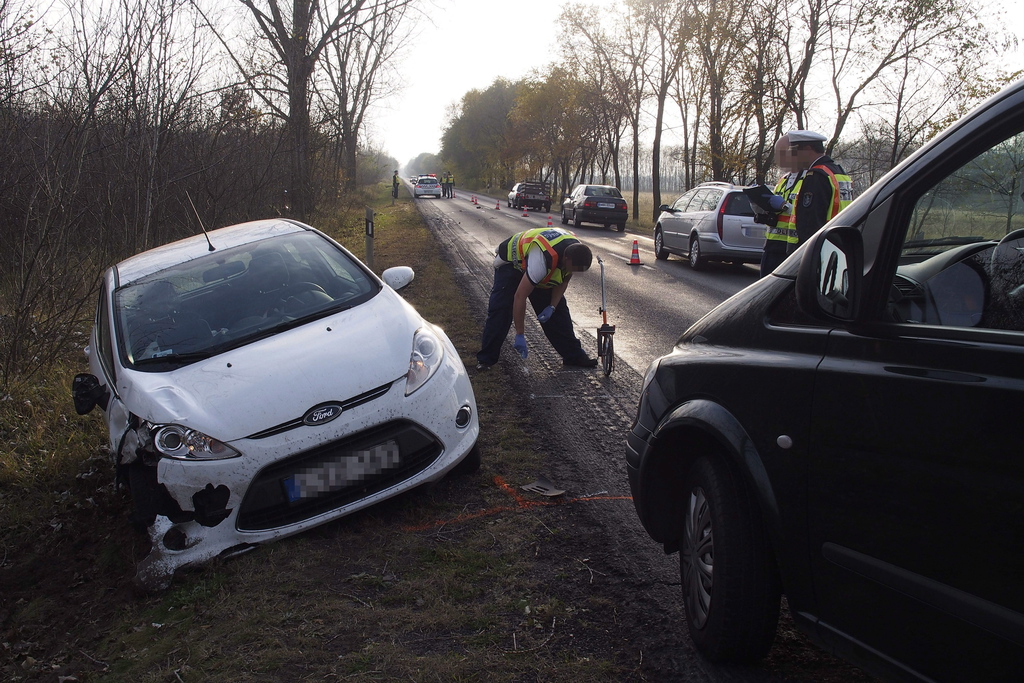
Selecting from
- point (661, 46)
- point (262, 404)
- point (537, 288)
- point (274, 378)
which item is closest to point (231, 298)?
point (274, 378)

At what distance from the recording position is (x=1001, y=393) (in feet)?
5.23

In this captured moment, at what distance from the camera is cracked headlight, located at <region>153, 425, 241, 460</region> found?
Result: 3.55 meters

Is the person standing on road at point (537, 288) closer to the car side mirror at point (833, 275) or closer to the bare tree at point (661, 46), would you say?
the car side mirror at point (833, 275)

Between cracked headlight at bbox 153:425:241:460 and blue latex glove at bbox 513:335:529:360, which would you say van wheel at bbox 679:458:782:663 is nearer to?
cracked headlight at bbox 153:425:241:460

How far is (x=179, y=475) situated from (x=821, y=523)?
2803 mm

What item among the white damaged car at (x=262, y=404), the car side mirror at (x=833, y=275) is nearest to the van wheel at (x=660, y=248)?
the white damaged car at (x=262, y=404)

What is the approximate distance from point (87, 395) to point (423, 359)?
1965 millimetres

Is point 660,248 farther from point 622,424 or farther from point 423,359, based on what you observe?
point 423,359

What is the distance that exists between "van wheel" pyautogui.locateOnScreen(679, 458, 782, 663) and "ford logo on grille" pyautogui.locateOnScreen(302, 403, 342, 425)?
6.00 feet

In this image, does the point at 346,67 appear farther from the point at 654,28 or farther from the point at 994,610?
the point at 994,610

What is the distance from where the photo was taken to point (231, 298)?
470cm

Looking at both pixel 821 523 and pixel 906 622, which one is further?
pixel 821 523

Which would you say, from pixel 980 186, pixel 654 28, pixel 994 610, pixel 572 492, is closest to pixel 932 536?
pixel 994 610

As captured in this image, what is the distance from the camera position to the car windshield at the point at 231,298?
14.1 feet
